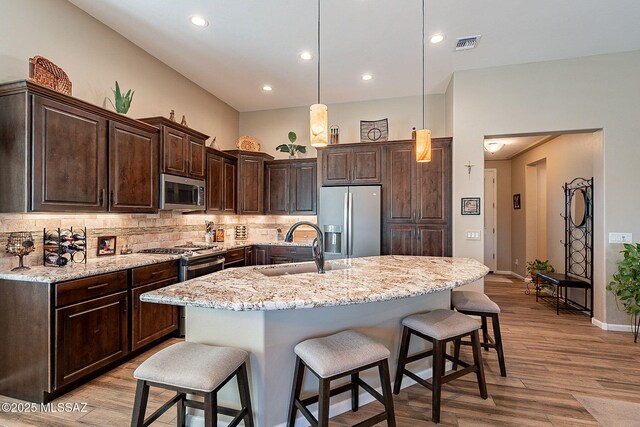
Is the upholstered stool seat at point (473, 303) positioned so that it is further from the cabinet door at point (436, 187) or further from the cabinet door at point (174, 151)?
the cabinet door at point (174, 151)

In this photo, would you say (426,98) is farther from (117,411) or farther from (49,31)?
(117,411)

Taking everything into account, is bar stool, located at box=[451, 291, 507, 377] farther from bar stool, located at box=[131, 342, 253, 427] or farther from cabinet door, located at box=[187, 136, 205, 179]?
cabinet door, located at box=[187, 136, 205, 179]

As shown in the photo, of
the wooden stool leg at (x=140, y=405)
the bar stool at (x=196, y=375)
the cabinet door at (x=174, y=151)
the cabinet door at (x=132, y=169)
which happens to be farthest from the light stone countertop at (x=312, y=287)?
the cabinet door at (x=174, y=151)

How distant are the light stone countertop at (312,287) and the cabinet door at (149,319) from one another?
127 centimetres

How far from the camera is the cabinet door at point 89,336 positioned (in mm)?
2183

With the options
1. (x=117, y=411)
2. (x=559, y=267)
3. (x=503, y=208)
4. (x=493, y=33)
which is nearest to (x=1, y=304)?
(x=117, y=411)

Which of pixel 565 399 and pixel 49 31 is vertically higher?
pixel 49 31

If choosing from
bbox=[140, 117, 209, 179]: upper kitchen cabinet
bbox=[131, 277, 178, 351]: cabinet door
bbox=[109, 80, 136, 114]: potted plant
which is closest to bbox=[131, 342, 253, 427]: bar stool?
bbox=[131, 277, 178, 351]: cabinet door

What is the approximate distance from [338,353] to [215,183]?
352 centimetres

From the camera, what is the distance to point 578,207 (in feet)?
14.4

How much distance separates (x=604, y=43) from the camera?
3443 millimetres

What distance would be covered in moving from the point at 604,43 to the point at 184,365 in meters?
5.12

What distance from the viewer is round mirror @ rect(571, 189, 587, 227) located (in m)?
4.18

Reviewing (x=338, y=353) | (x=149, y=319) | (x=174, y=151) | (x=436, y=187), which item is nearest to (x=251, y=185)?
(x=174, y=151)
